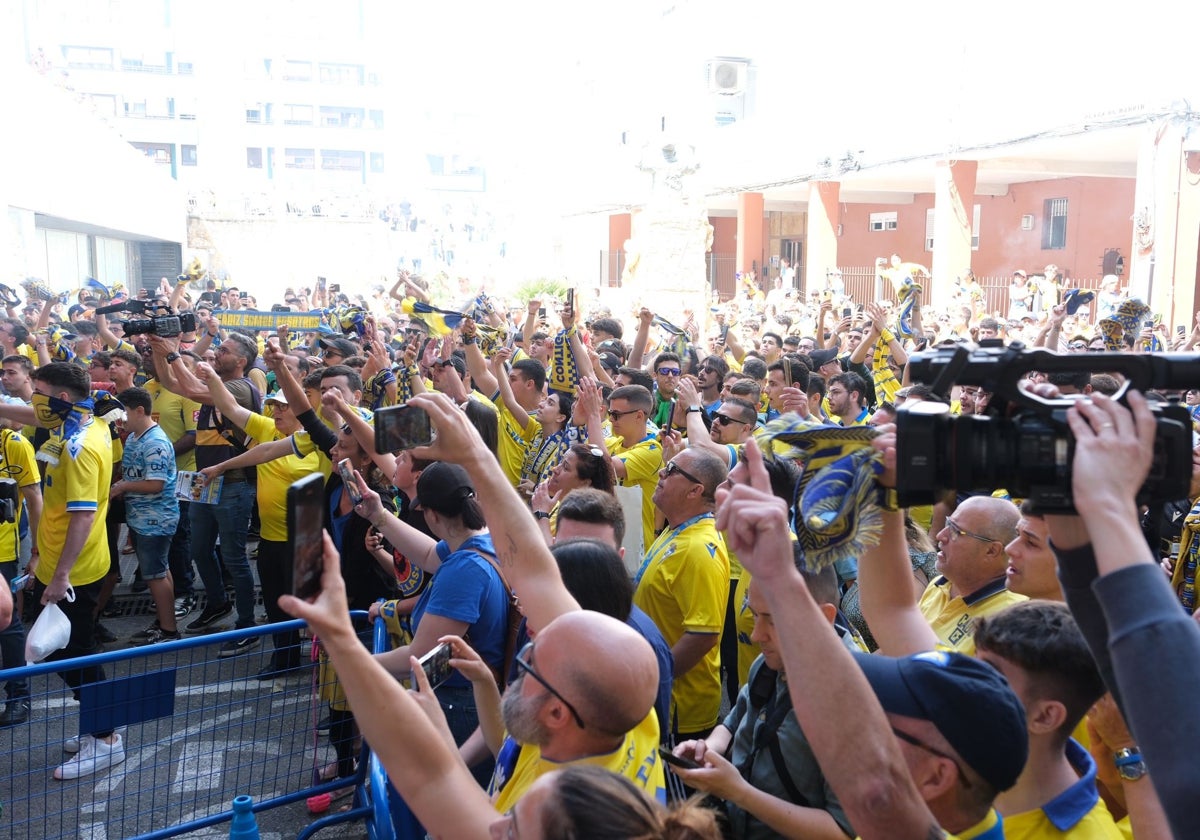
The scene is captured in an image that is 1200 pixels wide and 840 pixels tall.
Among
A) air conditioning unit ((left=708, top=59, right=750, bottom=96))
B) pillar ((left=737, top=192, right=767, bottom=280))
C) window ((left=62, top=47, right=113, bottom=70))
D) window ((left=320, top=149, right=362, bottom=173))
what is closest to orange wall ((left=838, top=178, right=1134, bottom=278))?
pillar ((left=737, top=192, right=767, bottom=280))

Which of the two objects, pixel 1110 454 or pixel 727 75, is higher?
pixel 727 75

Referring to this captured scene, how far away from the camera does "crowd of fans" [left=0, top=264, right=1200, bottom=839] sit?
5.97ft

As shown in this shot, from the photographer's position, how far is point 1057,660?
2.46 m


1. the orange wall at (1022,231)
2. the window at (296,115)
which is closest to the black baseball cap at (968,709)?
the orange wall at (1022,231)

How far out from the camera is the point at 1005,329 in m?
16.7

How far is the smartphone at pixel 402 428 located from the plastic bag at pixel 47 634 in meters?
3.40

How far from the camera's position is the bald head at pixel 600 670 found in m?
2.34

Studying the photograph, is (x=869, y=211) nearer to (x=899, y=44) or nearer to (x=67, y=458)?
(x=899, y=44)

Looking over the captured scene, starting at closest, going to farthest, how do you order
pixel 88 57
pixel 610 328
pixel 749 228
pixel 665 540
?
1. pixel 665 540
2. pixel 610 328
3. pixel 749 228
4. pixel 88 57

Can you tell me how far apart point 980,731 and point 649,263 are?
22.7 metres

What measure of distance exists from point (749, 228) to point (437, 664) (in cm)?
2982

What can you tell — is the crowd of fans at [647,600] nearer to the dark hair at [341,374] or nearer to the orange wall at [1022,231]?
the dark hair at [341,374]

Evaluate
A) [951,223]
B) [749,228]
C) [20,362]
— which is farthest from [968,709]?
[749,228]

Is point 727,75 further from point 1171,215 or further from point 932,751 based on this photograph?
point 932,751
